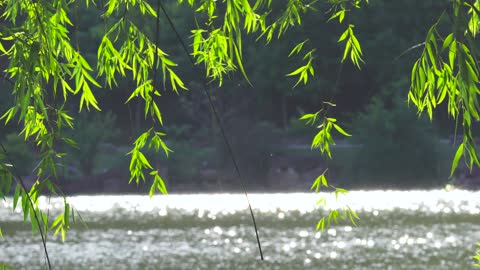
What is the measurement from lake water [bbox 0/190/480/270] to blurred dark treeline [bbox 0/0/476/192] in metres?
4.86

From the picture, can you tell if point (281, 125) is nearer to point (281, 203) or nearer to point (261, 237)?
point (281, 203)

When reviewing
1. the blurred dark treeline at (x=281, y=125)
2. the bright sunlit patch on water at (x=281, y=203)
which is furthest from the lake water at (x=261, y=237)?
the blurred dark treeline at (x=281, y=125)

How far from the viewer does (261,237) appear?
82.5 feet

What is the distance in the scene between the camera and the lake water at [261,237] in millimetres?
20312

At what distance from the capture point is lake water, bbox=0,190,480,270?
20.3 m

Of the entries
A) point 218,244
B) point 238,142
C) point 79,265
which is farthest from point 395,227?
point 238,142

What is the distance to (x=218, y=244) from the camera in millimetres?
24031

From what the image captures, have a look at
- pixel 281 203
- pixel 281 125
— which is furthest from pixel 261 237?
pixel 281 125

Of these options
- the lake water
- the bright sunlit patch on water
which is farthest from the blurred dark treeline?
the lake water

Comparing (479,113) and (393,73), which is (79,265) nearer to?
(479,113)

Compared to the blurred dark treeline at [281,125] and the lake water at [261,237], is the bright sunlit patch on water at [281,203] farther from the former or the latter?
the blurred dark treeline at [281,125]

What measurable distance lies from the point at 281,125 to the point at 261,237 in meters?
33.3

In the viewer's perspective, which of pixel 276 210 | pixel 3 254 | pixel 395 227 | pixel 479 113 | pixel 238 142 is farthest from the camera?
pixel 238 142

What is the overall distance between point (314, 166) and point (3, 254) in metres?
27.3
